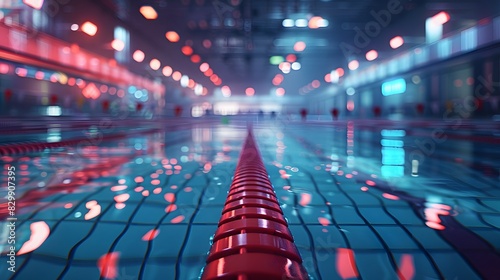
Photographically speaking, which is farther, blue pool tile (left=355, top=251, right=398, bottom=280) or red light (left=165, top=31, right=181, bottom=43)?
red light (left=165, top=31, right=181, bottom=43)

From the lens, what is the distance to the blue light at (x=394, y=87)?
758 inches

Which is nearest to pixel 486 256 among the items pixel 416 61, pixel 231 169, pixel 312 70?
pixel 231 169

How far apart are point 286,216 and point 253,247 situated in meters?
0.77

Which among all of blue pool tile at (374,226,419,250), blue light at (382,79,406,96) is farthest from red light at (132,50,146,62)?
blue pool tile at (374,226,419,250)

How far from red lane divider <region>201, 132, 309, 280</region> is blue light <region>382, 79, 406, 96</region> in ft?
63.3

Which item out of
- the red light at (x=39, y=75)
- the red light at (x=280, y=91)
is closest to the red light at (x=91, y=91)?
the red light at (x=39, y=75)

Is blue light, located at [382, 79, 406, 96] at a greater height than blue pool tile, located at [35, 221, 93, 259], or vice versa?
blue light, located at [382, 79, 406, 96]

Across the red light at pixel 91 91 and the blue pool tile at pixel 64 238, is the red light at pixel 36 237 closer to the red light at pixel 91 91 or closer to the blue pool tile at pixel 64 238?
the blue pool tile at pixel 64 238

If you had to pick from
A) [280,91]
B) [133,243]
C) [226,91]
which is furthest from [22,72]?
[280,91]

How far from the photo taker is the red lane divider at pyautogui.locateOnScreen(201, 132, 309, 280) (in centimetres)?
113

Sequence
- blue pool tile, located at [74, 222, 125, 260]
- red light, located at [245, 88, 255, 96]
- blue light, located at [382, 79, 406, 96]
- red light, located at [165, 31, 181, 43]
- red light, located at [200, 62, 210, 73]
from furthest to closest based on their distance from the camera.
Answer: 1. red light, located at [245, 88, 255, 96]
2. red light, located at [200, 62, 210, 73]
3. blue light, located at [382, 79, 406, 96]
4. red light, located at [165, 31, 181, 43]
5. blue pool tile, located at [74, 222, 125, 260]

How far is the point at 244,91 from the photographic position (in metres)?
37.1

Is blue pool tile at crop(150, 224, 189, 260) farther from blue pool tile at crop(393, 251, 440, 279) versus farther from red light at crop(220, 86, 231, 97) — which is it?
red light at crop(220, 86, 231, 97)

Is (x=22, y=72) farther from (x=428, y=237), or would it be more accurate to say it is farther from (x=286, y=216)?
(x=428, y=237)
